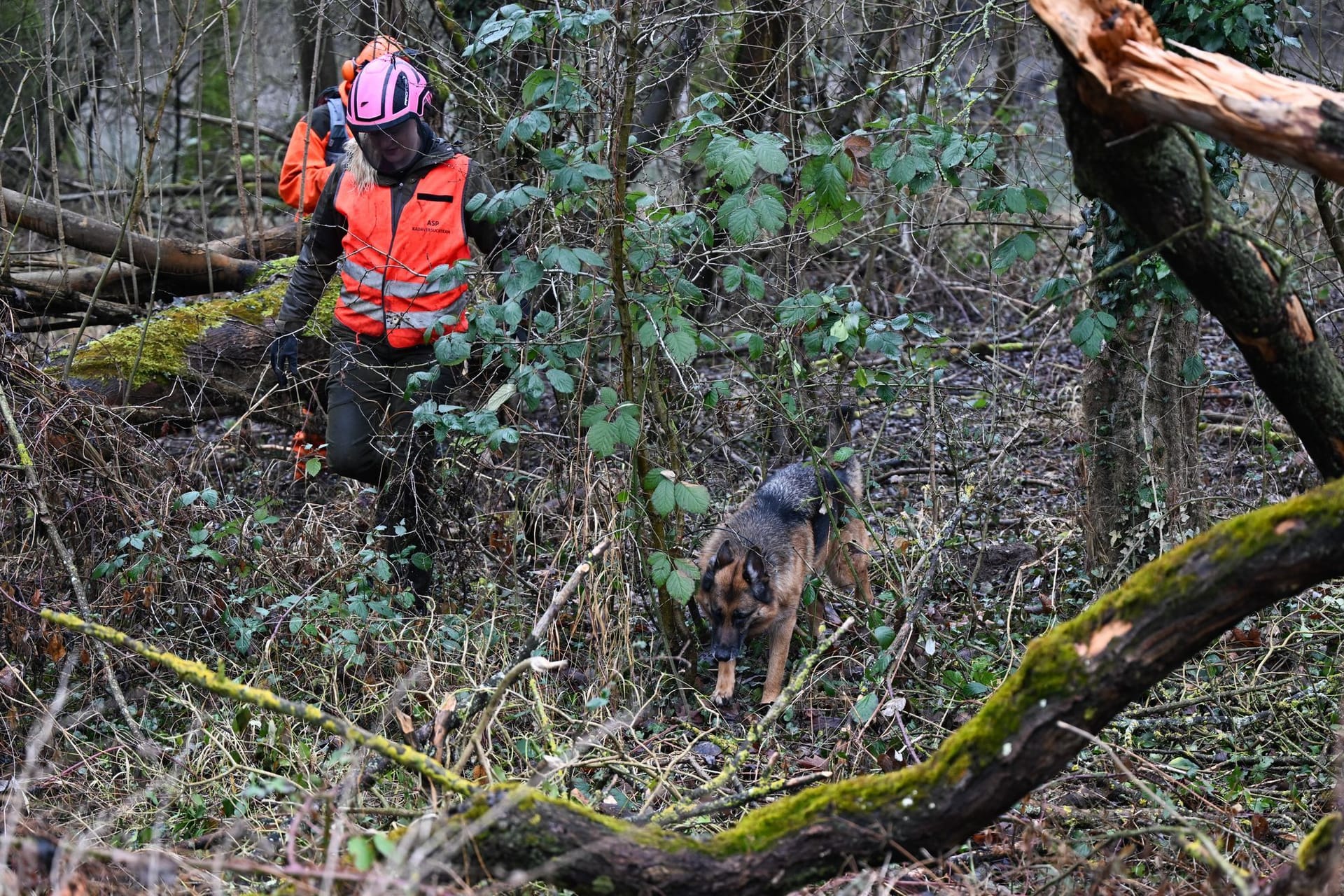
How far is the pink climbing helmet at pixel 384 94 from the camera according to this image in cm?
586

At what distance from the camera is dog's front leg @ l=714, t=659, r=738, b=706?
5.88 metres

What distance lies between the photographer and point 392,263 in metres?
6.18

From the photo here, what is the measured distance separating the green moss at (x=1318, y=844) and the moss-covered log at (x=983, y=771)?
1.80ft

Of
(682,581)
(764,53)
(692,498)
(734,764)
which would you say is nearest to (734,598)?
(682,581)

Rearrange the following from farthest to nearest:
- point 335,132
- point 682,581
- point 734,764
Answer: point 335,132, point 682,581, point 734,764

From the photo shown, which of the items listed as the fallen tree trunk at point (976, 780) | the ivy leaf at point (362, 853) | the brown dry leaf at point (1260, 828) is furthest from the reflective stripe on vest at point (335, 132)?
the brown dry leaf at point (1260, 828)

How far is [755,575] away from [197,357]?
4.29 meters

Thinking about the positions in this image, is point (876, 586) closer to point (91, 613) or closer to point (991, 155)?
point (991, 155)

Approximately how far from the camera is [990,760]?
325 cm

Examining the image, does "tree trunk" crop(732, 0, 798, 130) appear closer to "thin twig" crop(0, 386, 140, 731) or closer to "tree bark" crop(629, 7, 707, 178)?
"tree bark" crop(629, 7, 707, 178)

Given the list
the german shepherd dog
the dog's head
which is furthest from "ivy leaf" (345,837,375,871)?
the dog's head

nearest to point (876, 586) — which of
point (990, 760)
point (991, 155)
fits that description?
point (991, 155)

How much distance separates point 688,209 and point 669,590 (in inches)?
81.7

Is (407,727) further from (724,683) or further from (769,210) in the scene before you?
(769,210)
